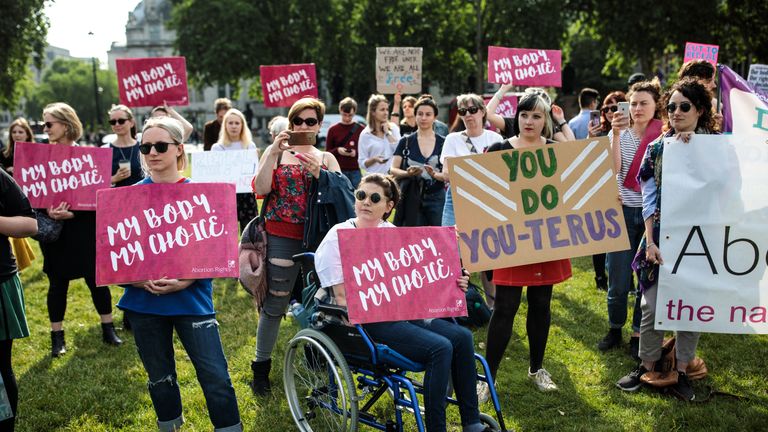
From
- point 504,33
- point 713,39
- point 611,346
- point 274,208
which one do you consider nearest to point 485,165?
point 274,208

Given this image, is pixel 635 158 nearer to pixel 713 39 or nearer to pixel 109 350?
pixel 109 350

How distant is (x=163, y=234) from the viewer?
3330 mm

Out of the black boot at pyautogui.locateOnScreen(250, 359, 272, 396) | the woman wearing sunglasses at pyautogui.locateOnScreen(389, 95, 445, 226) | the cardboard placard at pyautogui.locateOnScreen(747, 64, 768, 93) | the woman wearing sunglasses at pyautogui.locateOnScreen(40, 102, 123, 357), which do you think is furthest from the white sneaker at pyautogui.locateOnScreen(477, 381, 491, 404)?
the cardboard placard at pyautogui.locateOnScreen(747, 64, 768, 93)

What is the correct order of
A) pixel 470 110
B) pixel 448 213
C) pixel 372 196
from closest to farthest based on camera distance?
pixel 372 196
pixel 470 110
pixel 448 213


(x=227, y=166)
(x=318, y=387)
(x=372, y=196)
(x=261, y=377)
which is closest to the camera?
(x=372, y=196)

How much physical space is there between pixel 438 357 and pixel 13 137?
5.44 metres

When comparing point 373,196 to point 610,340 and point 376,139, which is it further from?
point 376,139

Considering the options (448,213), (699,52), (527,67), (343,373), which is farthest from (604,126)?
(343,373)

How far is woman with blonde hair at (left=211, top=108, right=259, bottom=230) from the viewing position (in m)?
7.46

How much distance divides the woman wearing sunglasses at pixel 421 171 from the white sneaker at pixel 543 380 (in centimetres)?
216

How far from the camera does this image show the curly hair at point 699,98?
4129mm

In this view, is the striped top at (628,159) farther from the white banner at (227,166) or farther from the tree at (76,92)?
the tree at (76,92)

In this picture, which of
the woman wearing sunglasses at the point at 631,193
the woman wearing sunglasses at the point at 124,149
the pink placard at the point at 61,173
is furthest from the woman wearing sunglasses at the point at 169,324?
the woman wearing sunglasses at the point at 631,193

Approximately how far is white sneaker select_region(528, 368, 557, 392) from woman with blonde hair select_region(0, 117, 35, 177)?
5.44 metres
